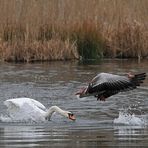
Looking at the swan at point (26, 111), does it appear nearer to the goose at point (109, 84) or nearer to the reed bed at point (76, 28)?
the goose at point (109, 84)

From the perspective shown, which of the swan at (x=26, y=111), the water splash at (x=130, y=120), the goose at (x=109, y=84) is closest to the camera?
the water splash at (x=130, y=120)

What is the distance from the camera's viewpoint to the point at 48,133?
10.4 m

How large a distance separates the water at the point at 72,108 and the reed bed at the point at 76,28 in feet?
3.35

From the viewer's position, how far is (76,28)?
24.3m

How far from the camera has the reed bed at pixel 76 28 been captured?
23.0 m

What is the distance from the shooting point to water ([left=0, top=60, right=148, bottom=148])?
948cm

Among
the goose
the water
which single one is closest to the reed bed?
the water

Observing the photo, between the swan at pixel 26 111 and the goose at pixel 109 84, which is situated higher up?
the goose at pixel 109 84

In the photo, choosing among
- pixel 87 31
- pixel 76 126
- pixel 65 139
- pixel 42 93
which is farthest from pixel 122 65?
pixel 65 139

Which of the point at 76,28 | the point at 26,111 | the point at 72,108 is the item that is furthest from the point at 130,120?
the point at 76,28

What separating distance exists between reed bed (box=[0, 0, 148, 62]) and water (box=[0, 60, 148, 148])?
1.02 m

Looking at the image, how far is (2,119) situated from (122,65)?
976 centimetres

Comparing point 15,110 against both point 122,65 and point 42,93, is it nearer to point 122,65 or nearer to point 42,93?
point 42,93

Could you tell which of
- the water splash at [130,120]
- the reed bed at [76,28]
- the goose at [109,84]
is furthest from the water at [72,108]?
the reed bed at [76,28]
